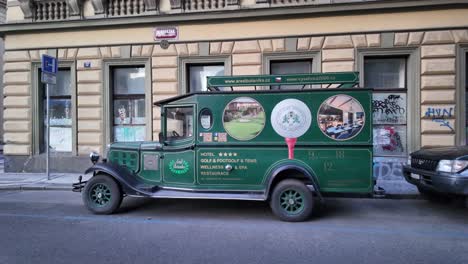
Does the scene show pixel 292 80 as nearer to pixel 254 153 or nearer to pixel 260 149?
pixel 260 149

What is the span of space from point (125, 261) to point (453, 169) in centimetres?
535

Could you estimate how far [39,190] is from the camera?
27.7 feet

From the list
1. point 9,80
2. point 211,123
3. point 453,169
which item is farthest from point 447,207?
point 9,80

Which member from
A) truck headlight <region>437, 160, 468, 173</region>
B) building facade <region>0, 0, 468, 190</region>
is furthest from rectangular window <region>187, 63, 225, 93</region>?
truck headlight <region>437, 160, 468, 173</region>

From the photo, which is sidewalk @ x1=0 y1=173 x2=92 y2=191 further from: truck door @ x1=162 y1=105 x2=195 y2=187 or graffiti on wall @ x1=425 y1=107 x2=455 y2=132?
Result: graffiti on wall @ x1=425 y1=107 x2=455 y2=132

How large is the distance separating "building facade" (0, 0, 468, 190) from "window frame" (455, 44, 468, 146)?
1.2 inches

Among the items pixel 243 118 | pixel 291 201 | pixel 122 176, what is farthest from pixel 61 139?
pixel 291 201

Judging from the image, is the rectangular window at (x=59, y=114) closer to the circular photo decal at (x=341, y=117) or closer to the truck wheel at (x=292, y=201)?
the truck wheel at (x=292, y=201)

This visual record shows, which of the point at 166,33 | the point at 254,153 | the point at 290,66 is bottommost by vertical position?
the point at 254,153

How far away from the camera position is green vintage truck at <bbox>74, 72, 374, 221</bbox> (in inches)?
210

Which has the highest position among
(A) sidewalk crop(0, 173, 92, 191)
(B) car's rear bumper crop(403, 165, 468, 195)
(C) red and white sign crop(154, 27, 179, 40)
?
(C) red and white sign crop(154, 27, 179, 40)

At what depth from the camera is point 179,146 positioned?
593 cm

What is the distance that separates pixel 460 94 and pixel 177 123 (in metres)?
8.32

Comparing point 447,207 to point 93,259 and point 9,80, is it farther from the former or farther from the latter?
point 9,80
